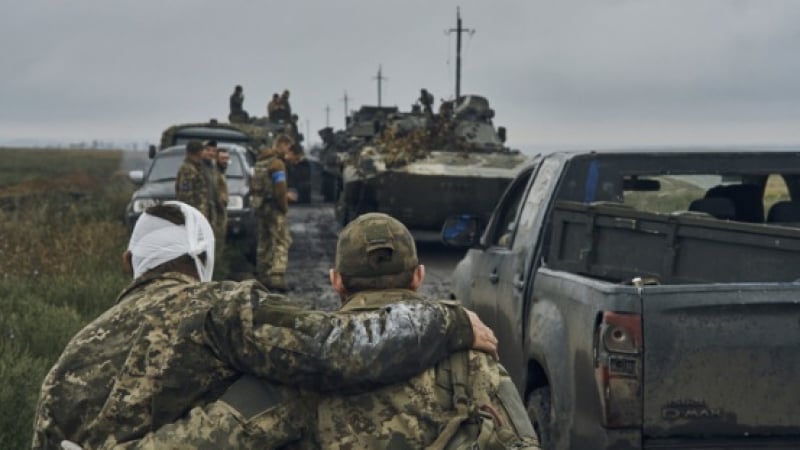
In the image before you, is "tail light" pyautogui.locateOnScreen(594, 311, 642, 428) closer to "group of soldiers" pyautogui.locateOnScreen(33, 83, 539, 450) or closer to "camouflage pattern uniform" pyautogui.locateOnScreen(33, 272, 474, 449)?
"group of soldiers" pyautogui.locateOnScreen(33, 83, 539, 450)

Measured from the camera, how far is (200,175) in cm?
1128

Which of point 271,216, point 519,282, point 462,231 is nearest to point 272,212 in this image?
point 271,216

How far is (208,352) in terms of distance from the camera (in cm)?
285

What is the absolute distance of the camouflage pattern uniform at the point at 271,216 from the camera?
12.0m

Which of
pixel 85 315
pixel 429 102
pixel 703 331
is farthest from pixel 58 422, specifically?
pixel 429 102

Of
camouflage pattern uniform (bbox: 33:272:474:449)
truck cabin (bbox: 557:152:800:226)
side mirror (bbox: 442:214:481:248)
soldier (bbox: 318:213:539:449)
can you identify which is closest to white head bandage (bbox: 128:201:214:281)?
camouflage pattern uniform (bbox: 33:272:474:449)

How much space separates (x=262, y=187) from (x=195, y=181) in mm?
975

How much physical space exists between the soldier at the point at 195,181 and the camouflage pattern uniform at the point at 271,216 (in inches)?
31.5

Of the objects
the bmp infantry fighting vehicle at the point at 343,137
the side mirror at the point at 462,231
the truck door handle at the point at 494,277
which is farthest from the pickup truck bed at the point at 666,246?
the bmp infantry fighting vehicle at the point at 343,137

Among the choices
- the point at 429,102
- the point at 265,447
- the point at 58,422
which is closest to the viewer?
the point at 265,447

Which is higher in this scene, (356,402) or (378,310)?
(378,310)

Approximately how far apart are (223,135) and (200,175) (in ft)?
35.3

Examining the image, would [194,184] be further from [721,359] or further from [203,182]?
[721,359]

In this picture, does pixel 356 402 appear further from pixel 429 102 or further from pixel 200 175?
pixel 429 102
